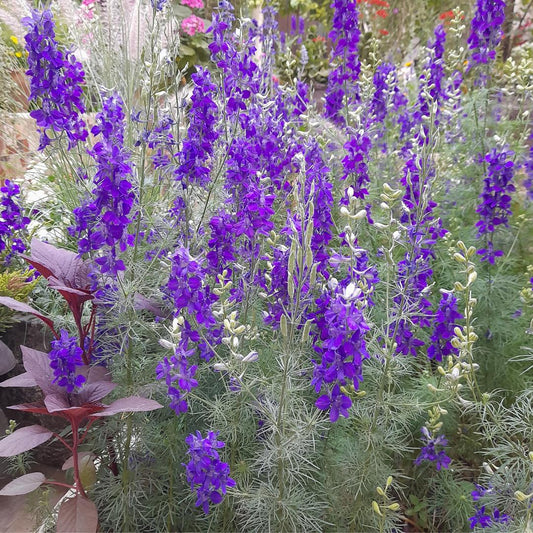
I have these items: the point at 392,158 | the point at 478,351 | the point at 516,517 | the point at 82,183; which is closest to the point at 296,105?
the point at 392,158

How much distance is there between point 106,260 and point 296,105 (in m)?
1.75

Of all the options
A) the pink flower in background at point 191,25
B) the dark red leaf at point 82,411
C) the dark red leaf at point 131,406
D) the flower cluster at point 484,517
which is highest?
the pink flower in background at point 191,25

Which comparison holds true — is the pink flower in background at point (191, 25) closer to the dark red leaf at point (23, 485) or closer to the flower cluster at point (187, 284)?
→ the flower cluster at point (187, 284)

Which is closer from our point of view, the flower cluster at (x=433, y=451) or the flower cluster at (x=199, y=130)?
the flower cluster at (x=199, y=130)

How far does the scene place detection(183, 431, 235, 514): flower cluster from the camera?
5.49 ft

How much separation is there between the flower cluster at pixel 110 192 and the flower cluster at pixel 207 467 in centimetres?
67

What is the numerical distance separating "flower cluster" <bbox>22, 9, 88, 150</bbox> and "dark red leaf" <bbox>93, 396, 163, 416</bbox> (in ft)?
3.74

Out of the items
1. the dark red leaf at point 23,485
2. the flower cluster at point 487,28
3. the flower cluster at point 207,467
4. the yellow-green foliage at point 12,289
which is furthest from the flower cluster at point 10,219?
the flower cluster at point 487,28

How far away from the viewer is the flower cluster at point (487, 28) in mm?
3199

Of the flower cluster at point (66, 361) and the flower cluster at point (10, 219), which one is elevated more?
the flower cluster at point (10, 219)

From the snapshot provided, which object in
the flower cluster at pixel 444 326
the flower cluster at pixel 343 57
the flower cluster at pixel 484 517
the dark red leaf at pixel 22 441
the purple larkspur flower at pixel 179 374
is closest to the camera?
the purple larkspur flower at pixel 179 374

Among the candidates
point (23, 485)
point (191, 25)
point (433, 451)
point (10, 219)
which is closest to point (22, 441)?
point (23, 485)

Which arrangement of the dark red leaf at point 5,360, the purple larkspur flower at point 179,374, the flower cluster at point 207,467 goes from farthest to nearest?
the dark red leaf at point 5,360 → the purple larkspur flower at point 179,374 → the flower cluster at point 207,467

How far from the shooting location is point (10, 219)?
2811 millimetres
